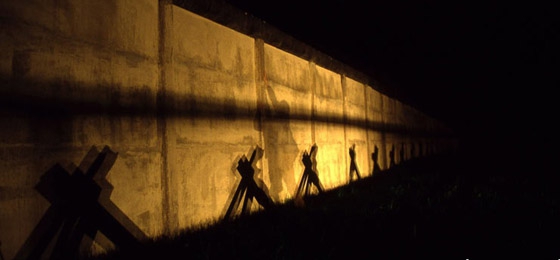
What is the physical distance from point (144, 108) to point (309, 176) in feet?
11.6

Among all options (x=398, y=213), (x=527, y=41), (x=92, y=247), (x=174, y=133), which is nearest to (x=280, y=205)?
(x=398, y=213)

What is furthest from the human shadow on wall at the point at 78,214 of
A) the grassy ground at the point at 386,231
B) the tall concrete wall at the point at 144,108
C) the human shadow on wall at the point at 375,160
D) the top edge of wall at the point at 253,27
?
the human shadow on wall at the point at 375,160

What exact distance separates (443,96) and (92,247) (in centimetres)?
1871

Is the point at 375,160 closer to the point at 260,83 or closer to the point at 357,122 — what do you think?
the point at 357,122

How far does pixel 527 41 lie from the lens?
38.3ft

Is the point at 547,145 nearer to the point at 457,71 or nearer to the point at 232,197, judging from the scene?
the point at 457,71

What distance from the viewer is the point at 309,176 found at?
250 inches

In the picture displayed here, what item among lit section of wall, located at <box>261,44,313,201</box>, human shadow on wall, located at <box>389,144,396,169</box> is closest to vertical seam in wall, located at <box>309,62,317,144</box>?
lit section of wall, located at <box>261,44,313,201</box>

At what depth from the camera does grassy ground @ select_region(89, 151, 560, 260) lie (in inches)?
120

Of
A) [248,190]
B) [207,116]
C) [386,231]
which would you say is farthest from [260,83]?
[386,231]

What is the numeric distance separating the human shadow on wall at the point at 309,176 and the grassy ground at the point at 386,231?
34cm

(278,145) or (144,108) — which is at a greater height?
(144,108)

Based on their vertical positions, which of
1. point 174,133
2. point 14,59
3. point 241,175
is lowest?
point 241,175

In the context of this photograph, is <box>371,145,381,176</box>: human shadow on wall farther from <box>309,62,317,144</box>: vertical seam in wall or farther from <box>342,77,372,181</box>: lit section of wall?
<box>309,62,317,144</box>: vertical seam in wall
